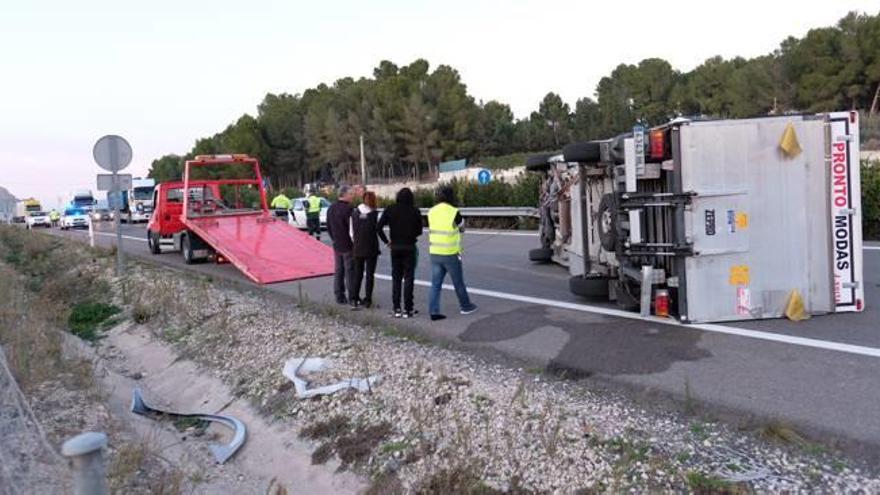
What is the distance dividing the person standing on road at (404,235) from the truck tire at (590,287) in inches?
82.6

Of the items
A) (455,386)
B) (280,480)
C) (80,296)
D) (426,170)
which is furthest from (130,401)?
(426,170)

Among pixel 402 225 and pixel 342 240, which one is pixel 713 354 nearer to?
pixel 402 225

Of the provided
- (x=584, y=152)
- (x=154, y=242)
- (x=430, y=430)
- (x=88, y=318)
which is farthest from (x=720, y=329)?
(x=154, y=242)

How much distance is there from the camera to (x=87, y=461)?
2420 millimetres

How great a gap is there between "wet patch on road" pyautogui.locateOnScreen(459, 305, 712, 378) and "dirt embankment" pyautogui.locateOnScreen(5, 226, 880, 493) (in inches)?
19.9

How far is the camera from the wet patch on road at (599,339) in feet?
21.4

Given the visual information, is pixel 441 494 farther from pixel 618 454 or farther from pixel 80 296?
pixel 80 296

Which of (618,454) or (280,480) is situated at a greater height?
(618,454)

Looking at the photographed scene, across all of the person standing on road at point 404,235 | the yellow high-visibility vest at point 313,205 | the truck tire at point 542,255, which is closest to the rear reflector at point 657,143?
the person standing on road at point 404,235

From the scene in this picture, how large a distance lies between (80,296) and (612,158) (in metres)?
11.4

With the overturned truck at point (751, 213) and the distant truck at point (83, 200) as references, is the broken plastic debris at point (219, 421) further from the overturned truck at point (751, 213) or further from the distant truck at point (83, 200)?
the distant truck at point (83, 200)

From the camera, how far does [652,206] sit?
7664mm

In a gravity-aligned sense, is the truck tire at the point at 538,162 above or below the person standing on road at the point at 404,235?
above

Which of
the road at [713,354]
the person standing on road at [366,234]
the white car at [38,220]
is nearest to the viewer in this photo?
the road at [713,354]
